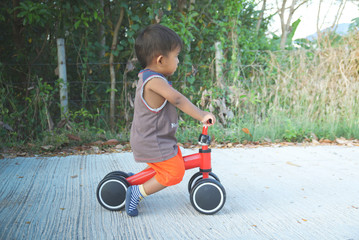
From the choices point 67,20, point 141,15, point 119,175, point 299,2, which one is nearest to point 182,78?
point 141,15

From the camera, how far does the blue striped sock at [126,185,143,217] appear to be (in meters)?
1.88

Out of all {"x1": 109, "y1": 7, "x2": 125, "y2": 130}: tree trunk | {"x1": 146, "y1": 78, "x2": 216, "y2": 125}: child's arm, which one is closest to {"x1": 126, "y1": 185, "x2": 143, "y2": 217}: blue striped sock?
{"x1": 146, "y1": 78, "x2": 216, "y2": 125}: child's arm

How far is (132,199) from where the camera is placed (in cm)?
189

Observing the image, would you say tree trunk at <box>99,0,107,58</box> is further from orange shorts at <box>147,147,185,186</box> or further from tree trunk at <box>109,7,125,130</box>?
orange shorts at <box>147,147,185,186</box>

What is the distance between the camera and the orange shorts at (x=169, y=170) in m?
1.86

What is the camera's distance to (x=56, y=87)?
430cm

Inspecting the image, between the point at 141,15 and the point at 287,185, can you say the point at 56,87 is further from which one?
the point at 287,185

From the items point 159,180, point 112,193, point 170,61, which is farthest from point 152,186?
point 170,61

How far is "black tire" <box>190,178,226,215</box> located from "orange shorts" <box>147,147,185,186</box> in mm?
149

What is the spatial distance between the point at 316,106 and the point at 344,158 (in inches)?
59.3

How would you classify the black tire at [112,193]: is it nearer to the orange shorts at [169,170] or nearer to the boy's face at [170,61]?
the orange shorts at [169,170]

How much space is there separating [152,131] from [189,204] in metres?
0.60

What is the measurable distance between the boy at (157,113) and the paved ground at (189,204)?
0.24 meters

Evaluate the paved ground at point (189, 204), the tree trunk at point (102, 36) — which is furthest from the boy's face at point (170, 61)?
the tree trunk at point (102, 36)
